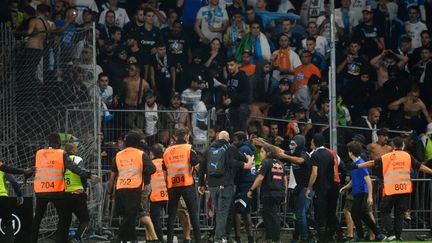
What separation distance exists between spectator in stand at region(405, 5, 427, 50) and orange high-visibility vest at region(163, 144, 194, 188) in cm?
1001

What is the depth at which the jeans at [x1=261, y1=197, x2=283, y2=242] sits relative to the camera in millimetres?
21719

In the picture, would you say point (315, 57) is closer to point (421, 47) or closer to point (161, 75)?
point (421, 47)

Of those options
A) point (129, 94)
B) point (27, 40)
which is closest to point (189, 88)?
point (129, 94)

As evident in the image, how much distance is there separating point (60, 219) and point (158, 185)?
7.49 feet

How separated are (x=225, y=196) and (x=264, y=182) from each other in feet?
2.45

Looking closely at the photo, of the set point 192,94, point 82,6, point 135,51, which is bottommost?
point 192,94

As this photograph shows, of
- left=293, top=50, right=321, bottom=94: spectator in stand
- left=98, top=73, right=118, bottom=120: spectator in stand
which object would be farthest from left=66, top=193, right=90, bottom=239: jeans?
left=293, top=50, right=321, bottom=94: spectator in stand

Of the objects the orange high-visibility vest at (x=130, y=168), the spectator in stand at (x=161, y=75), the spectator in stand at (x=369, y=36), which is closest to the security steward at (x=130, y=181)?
the orange high-visibility vest at (x=130, y=168)

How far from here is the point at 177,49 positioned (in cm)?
2828

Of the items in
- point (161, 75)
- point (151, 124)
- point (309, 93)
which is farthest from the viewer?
point (309, 93)

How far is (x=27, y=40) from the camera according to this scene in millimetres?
24328

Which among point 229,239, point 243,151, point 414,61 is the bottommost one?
point 229,239

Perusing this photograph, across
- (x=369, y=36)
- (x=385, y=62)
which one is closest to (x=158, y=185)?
(x=385, y=62)

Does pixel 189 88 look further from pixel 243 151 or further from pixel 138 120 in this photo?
pixel 243 151
